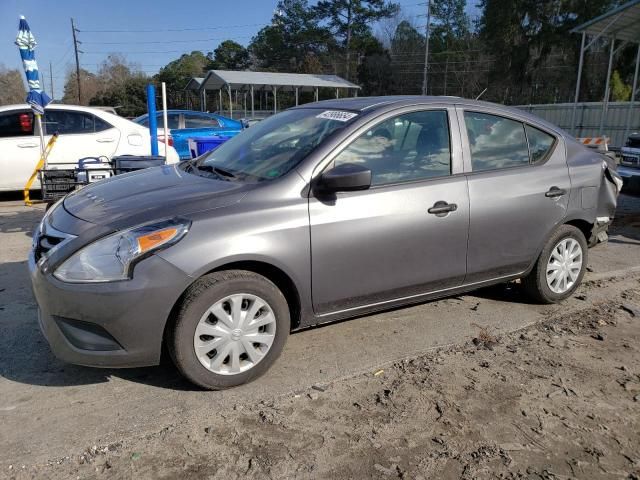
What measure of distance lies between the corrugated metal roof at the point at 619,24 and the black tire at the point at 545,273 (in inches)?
465

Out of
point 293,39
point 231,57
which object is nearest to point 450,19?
point 293,39

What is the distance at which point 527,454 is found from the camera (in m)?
2.61

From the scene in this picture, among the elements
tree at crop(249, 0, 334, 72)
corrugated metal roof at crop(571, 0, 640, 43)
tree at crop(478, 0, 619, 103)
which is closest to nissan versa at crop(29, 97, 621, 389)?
corrugated metal roof at crop(571, 0, 640, 43)

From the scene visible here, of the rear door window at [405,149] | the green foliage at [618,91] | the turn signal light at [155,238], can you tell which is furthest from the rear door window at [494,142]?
the green foliage at [618,91]

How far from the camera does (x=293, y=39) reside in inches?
2312

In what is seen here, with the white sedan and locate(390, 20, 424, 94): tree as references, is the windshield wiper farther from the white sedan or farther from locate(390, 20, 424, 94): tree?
locate(390, 20, 424, 94): tree

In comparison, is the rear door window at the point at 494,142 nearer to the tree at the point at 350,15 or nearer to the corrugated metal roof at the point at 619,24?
the corrugated metal roof at the point at 619,24

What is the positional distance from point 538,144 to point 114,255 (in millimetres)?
3392

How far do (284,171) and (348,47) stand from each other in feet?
181

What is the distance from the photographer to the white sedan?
8719 millimetres

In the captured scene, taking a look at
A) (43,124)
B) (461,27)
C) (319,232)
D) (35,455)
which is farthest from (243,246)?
(461,27)

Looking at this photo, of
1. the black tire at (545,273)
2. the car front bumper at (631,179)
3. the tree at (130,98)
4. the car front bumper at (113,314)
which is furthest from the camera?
the tree at (130,98)

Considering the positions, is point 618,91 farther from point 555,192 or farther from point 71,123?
point 555,192

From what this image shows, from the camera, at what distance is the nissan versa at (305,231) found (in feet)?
9.31
